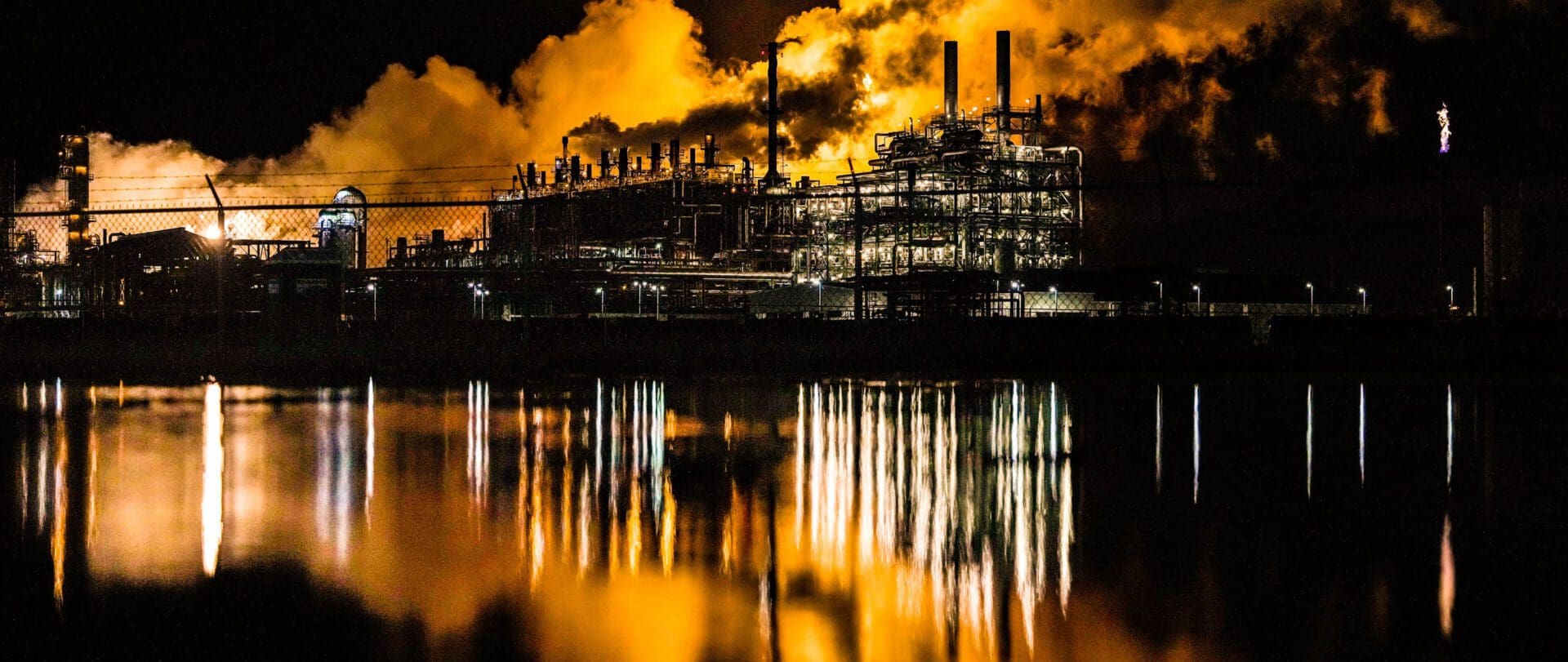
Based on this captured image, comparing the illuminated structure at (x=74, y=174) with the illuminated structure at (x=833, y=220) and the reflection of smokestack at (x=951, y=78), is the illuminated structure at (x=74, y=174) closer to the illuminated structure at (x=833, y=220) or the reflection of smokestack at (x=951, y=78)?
the illuminated structure at (x=833, y=220)

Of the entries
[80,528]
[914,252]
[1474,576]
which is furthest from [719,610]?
[914,252]

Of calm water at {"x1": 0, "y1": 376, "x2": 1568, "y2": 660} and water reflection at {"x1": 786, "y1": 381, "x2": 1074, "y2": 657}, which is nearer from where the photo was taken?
calm water at {"x1": 0, "y1": 376, "x2": 1568, "y2": 660}

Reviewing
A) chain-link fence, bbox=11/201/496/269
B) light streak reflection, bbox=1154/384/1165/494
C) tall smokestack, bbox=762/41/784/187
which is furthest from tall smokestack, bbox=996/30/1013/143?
light streak reflection, bbox=1154/384/1165/494

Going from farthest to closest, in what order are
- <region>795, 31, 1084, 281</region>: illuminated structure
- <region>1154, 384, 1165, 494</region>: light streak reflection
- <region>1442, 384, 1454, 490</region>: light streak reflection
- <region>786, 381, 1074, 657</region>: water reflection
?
<region>795, 31, 1084, 281</region>: illuminated structure → <region>1154, 384, 1165, 494</region>: light streak reflection → <region>1442, 384, 1454, 490</region>: light streak reflection → <region>786, 381, 1074, 657</region>: water reflection

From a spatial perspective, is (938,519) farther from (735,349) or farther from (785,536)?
(735,349)

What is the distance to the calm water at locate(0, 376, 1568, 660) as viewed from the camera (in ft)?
18.3

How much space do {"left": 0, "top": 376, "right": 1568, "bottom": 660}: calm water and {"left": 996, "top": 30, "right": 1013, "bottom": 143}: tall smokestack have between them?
37087 millimetres

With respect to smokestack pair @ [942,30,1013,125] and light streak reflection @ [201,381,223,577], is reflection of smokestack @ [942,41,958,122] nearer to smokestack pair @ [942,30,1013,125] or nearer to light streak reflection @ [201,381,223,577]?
smokestack pair @ [942,30,1013,125]

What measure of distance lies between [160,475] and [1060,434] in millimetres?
7724

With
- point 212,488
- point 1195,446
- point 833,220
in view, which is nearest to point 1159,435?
point 1195,446

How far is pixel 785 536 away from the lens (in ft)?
25.4

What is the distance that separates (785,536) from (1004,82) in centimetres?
4481

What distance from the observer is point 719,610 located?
19.6 feet

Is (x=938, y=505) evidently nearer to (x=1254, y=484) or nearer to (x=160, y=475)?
(x=1254, y=484)
